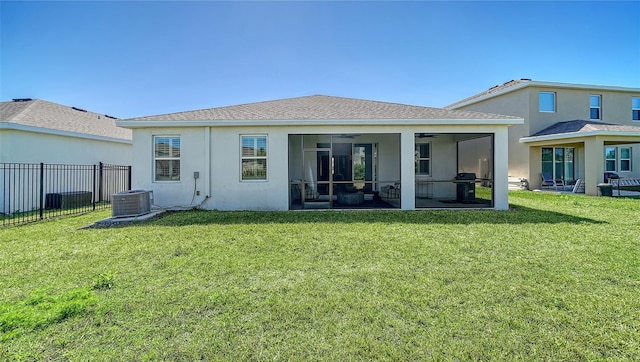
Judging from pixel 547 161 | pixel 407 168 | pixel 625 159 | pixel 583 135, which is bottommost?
pixel 407 168

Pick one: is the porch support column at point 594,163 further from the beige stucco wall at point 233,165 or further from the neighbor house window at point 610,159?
the beige stucco wall at point 233,165

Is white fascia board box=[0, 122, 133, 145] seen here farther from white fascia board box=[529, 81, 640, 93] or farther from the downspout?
white fascia board box=[529, 81, 640, 93]

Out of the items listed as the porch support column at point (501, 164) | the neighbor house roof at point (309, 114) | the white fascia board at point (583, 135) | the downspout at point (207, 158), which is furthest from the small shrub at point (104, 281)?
the white fascia board at point (583, 135)

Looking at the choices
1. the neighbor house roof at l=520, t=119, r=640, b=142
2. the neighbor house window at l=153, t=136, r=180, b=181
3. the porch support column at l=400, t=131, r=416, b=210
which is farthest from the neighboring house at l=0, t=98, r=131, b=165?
the neighbor house roof at l=520, t=119, r=640, b=142

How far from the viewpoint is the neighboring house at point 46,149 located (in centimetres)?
1014

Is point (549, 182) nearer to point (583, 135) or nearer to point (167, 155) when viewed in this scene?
point (583, 135)

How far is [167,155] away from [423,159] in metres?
10.7

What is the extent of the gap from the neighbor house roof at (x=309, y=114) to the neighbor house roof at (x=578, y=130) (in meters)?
7.07

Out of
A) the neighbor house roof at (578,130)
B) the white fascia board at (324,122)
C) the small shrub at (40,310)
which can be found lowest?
the small shrub at (40,310)

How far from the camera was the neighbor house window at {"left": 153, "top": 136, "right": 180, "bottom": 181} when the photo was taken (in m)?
9.55

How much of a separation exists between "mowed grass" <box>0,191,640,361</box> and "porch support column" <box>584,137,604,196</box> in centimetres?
869

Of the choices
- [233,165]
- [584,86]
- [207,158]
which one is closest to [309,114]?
[233,165]

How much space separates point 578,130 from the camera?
14125mm

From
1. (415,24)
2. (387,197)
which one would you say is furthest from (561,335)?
(415,24)
